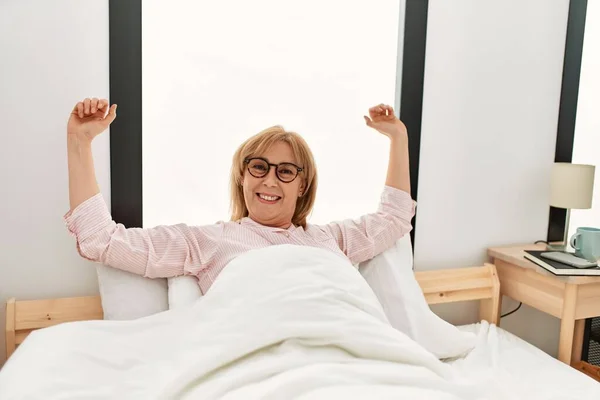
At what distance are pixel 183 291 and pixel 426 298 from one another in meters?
0.94

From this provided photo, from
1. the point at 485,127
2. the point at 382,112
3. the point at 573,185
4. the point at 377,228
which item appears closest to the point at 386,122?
the point at 382,112

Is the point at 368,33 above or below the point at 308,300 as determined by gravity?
above

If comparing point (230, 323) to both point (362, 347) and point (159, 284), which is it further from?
point (159, 284)

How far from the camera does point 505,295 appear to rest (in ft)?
6.98

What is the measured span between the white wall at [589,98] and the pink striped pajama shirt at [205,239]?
1.17 m

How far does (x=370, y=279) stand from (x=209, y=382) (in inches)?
29.9

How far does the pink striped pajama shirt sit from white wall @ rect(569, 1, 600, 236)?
3.84 ft

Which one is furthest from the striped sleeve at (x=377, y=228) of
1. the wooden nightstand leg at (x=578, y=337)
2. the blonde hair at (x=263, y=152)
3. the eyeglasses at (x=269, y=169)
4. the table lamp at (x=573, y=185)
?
the wooden nightstand leg at (x=578, y=337)

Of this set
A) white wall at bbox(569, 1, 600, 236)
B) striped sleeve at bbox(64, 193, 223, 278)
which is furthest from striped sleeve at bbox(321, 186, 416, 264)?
white wall at bbox(569, 1, 600, 236)

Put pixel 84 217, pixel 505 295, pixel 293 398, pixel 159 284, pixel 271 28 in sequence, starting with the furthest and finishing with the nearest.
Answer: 1. pixel 505 295
2. pixel 271 28
3. pixel 159 284
4. pixel 84 217
5. pixel 293 398

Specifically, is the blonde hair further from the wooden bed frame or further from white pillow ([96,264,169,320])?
the wooden bed frame

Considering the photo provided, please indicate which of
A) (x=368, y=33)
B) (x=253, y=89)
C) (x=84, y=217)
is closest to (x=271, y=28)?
(x=253, y=89)

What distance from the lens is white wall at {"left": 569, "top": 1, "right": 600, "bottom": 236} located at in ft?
7.67

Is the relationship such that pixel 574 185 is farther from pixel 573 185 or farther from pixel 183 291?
pixel 183 291
